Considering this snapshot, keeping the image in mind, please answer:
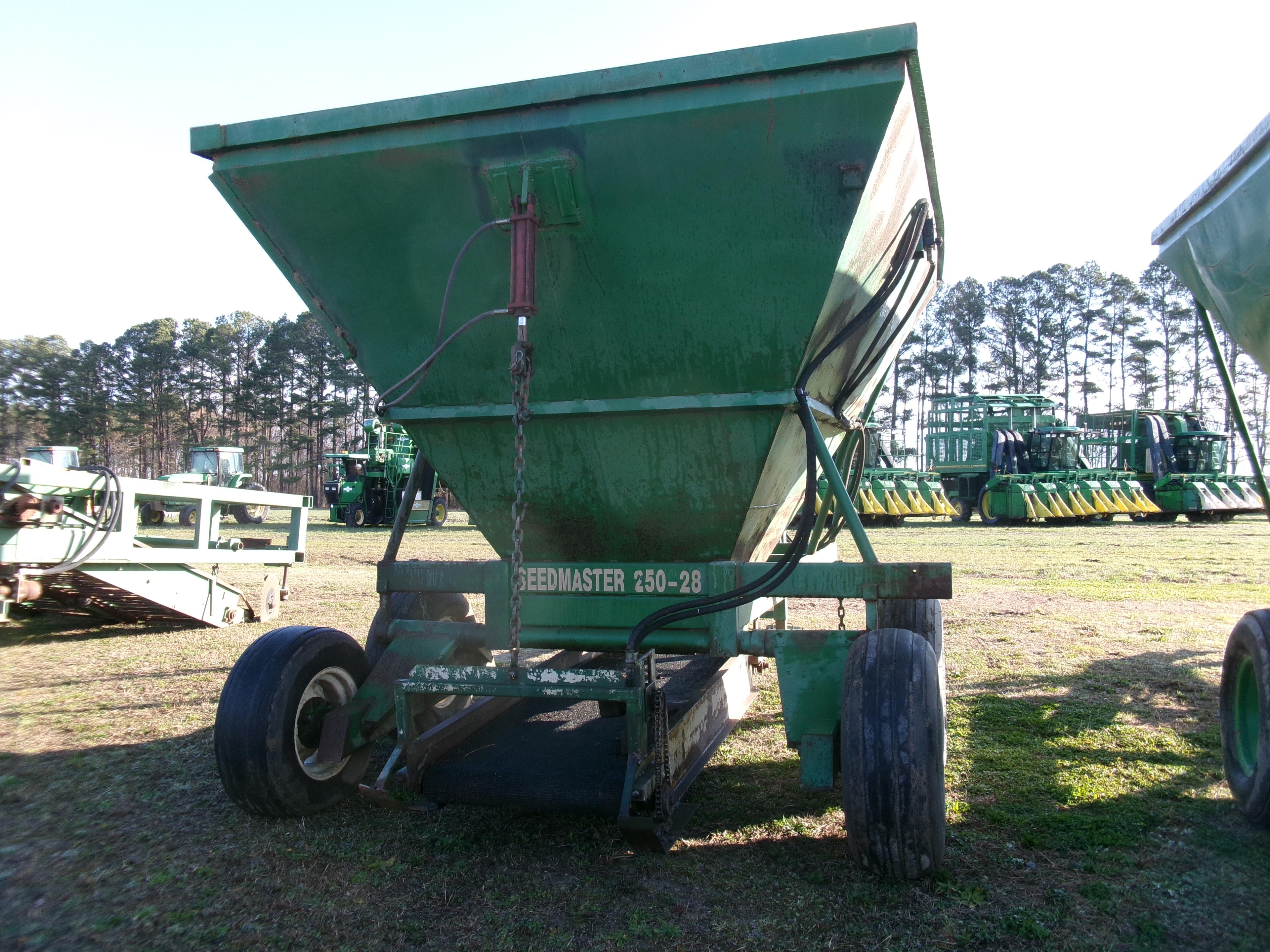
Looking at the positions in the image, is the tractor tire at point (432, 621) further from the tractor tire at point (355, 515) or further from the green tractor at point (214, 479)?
the green tractor at point (214, 479)

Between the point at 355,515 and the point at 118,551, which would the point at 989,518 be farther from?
the point at 118,551

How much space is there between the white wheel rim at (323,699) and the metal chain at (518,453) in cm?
96

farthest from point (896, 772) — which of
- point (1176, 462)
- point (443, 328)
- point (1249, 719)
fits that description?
point (1176, 462)

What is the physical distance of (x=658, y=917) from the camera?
236 cm

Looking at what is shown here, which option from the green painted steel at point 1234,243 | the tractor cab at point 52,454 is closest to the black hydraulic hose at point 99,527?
the green painted steel at point 1234,243

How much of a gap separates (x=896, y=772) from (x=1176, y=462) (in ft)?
87.9

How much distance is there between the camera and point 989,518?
22531 millimetres

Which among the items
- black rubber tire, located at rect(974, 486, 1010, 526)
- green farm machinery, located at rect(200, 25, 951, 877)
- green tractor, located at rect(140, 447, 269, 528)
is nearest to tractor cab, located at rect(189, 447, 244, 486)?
green tractor, located at rect(140, 447, 269, 528)

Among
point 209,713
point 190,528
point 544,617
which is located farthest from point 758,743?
point 190,528

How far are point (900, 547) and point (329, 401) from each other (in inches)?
1708

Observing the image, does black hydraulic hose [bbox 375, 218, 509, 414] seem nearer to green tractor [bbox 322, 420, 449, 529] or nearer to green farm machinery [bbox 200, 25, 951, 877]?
green farm machinery [bbox 200, 25, 951, 877]

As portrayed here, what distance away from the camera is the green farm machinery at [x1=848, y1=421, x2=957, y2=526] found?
71.6 ft

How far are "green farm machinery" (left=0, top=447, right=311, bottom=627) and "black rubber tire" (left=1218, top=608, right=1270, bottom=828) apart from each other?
251 inches

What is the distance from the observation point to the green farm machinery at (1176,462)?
22094mm
